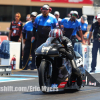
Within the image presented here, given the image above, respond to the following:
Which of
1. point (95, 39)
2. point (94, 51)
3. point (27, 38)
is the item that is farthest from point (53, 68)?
point (27, 38)

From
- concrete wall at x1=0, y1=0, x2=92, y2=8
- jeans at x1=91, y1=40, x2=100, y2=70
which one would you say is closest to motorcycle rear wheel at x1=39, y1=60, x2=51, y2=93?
jeans at x1=91, y1=40, x2=100, y2=70

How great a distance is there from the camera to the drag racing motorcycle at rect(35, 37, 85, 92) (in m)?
7.66

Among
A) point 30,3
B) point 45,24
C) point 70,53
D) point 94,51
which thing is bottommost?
point 70,53

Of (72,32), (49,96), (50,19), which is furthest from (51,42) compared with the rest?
(72,32)

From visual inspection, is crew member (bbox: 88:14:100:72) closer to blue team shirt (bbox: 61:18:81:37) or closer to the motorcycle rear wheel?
blue team shirt (bbox: 61:18:81:37)

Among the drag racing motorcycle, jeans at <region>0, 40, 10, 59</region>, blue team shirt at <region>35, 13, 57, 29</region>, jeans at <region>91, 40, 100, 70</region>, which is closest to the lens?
the drag racing motorcycle

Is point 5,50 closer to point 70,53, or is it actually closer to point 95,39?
point 95,39

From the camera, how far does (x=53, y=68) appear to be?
7.92 m

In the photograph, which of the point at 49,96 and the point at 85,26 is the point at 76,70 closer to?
the point at 49,96

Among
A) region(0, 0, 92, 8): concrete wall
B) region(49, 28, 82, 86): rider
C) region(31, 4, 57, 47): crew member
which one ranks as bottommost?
region(49, 28, 82, 86): rider

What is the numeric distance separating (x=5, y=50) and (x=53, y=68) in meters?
7.33

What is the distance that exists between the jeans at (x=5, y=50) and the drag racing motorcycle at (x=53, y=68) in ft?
23.4

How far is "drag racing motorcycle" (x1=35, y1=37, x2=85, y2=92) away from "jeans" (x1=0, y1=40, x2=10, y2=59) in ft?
23.4

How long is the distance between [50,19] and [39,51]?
18.9ft
